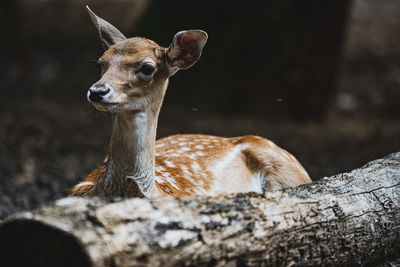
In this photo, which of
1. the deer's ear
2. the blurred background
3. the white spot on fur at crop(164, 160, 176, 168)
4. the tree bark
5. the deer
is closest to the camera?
the tree bark

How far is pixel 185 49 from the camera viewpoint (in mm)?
3342

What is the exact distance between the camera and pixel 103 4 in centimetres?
1174

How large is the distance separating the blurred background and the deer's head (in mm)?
2617

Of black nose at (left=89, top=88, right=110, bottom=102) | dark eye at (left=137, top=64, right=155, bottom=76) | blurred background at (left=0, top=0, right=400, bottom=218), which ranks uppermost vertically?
dark eye at (left=137, top=64, right=155, bottom=76)

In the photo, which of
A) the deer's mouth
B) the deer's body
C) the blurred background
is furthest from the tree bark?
the blurred background

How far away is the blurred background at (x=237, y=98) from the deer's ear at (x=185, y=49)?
2682 mm

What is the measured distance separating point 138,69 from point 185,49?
0.39 metres

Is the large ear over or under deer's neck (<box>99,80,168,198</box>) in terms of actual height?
over

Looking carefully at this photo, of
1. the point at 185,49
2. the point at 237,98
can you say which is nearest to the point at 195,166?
the point at 185,49

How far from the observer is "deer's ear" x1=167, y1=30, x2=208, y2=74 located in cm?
327

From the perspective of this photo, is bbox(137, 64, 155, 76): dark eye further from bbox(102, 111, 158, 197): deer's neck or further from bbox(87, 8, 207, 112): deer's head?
bbox(102, 111, 158, 197): deer's neck

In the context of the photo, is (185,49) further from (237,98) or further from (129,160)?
(237,98)

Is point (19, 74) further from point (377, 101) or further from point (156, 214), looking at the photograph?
point (156, 214)

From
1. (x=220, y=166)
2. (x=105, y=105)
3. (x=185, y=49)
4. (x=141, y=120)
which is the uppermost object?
(x=185, y=49)
